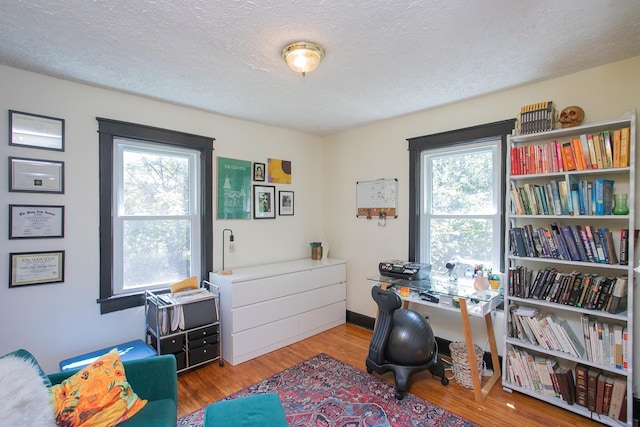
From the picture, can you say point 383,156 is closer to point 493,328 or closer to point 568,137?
point 568,137

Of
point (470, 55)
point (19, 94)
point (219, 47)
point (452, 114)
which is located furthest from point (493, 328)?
point (19, 94)

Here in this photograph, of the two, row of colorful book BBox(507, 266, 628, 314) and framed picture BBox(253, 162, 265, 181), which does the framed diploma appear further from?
row of colorful book BBox(507, 266, 628, 314)

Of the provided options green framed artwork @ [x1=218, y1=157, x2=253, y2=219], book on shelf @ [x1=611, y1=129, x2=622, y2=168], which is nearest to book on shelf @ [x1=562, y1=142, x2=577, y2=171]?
book on shelf @ [x1=611, y1=129, x2=622, y2=168]

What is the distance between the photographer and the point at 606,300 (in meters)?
2.08

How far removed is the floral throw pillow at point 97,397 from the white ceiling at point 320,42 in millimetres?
1882

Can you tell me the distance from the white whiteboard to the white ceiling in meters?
1.09

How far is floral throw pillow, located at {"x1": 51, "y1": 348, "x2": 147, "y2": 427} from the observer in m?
1.45

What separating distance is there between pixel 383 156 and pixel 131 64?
260cm

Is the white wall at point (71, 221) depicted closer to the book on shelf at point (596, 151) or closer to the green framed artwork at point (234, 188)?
the green framed artwork at point (234, 188)

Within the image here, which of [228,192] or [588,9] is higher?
[588,9]

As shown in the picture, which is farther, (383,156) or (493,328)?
(383,156)

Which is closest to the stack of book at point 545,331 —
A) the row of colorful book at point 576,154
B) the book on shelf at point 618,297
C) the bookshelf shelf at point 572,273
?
the bookshelf shelf at point 572,273

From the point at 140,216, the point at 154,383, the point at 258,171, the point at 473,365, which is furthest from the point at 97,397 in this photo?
the point at 258,171

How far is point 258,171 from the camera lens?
372cm
